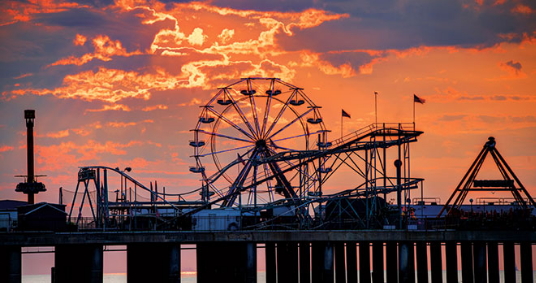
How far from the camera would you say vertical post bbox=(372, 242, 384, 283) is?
101188 millimetres

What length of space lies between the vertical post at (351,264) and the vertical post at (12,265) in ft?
102

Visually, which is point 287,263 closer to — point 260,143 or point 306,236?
point 306,236

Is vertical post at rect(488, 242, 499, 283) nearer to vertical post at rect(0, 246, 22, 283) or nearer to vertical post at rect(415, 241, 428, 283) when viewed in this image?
vertical post at rect(415, 241, 428, 283)

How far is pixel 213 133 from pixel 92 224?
25.2 meters

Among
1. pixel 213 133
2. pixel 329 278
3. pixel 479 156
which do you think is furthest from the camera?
pixel 213 133

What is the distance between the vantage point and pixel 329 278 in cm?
9406

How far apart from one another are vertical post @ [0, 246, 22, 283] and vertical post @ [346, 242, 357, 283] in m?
31.0

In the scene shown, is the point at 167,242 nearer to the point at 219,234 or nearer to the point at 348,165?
the point at 219,234

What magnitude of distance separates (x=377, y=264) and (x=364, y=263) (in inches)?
52.1

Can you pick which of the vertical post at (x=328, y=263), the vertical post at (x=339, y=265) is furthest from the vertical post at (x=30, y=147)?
the vertical post at (x=328, y=263)

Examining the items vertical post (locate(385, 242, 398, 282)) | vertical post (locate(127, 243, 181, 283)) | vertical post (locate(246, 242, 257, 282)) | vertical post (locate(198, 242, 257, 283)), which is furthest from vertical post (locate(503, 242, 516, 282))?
vertical post (locate(127, 243, 181, 283))

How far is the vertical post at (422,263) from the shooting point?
327 feet

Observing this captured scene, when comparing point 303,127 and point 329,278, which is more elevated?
point 303,127

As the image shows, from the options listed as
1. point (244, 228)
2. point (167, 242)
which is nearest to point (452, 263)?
point (244, 228)
